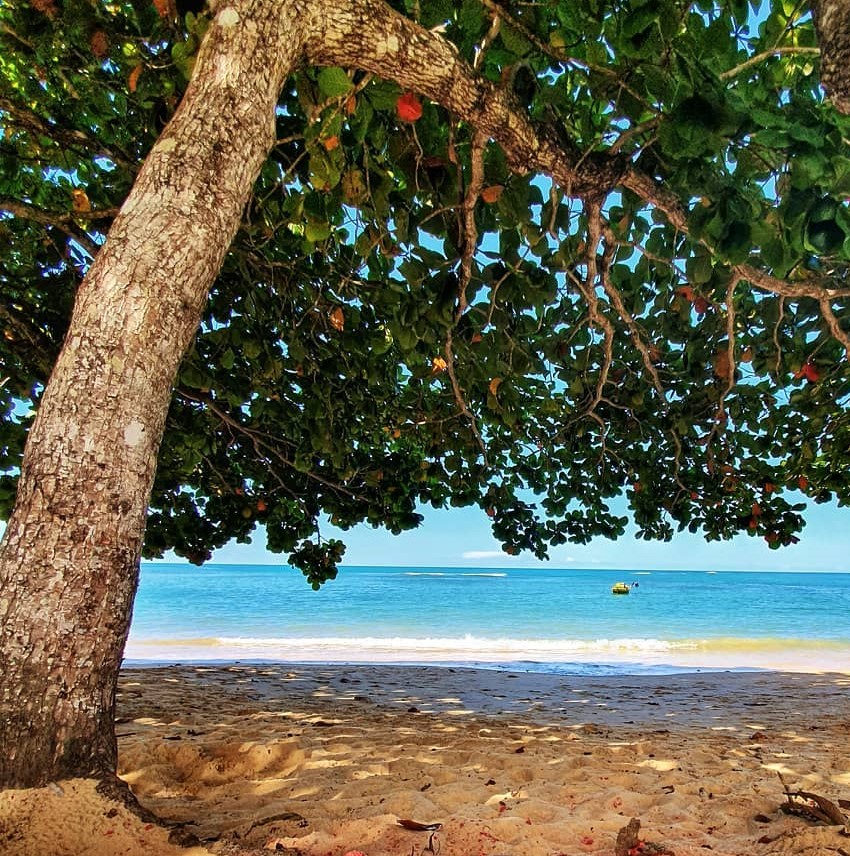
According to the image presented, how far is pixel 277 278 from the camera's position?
3791 millimetres

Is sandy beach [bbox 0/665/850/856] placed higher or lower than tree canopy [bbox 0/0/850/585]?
lower

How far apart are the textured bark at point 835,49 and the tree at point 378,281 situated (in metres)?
0.03

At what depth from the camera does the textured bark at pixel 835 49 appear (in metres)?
1.41

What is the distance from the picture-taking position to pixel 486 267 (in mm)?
2891

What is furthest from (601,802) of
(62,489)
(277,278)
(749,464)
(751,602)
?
(751,602)

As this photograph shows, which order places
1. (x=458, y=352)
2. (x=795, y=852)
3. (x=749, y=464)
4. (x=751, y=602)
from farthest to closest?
(x=751, y=602), (x=749, y=464), (x=458, y=352), (x=795, y=852)

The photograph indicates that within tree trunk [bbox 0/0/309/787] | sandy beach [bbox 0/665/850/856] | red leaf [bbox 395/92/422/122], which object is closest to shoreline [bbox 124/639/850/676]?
sandy beach [bbox 0/665/850/856]

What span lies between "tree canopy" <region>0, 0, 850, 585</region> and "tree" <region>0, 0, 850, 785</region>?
0.02 m

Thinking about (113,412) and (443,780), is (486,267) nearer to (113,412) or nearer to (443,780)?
(113,412)

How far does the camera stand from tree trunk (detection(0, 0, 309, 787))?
132 centimetres

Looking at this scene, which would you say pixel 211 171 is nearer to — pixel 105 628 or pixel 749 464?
pixel 105 628

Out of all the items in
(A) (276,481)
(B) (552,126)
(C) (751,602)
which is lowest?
(C) (751,602)

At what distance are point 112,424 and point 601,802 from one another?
7.47 feet

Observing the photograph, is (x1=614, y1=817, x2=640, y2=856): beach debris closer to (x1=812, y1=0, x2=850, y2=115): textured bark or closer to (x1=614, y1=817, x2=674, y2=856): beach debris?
(x1=614, y1=817, x2=674, y2=856): beach debris
